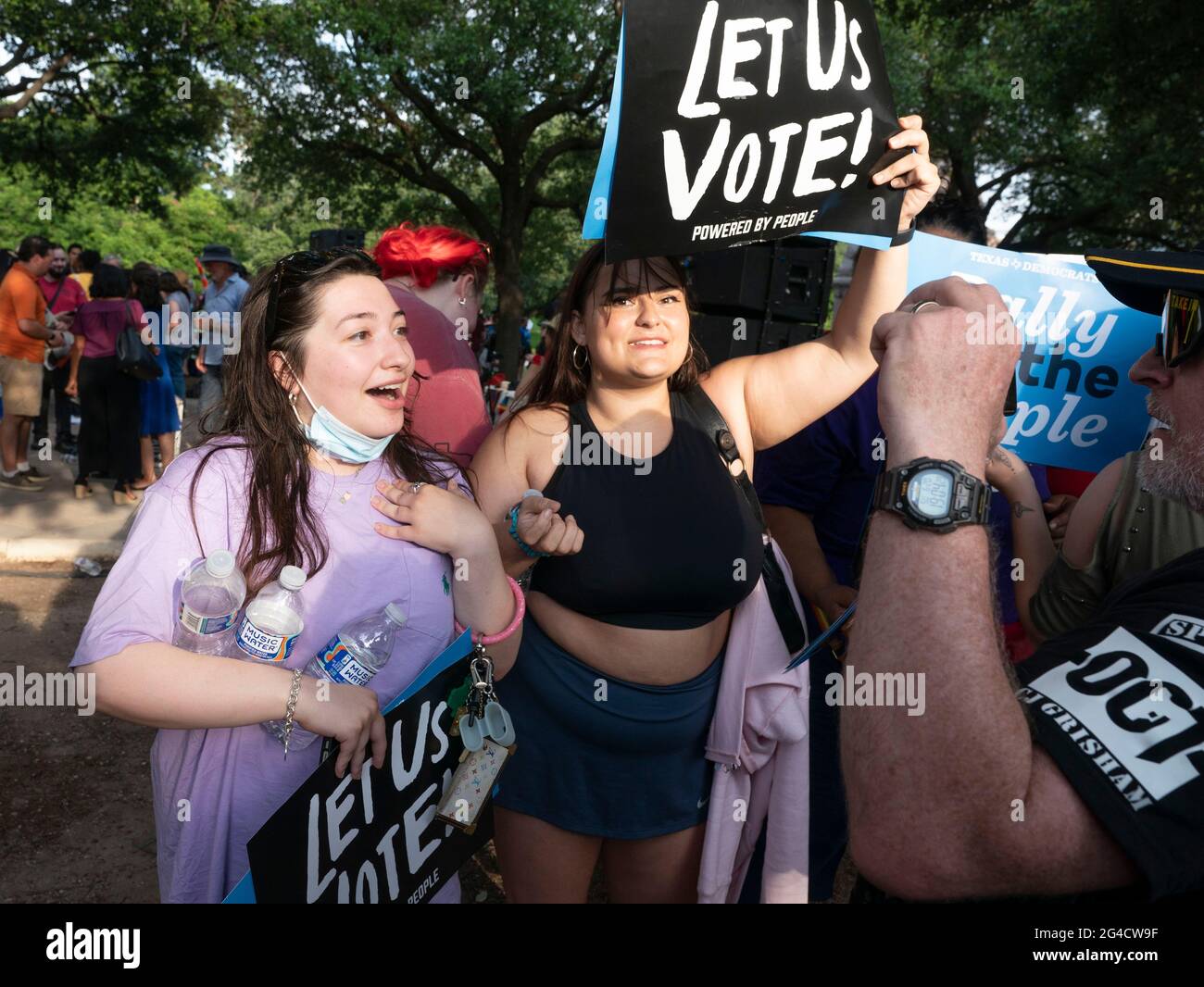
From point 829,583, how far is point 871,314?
0.89 meters

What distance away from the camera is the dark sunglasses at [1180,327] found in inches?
50.4

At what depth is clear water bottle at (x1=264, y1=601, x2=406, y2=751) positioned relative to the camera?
186cm

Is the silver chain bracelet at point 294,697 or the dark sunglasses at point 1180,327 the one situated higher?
the dark sunglasses at point 1180,327

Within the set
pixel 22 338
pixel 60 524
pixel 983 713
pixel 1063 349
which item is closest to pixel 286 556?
pixel 983 713

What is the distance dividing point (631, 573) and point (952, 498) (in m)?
1.32

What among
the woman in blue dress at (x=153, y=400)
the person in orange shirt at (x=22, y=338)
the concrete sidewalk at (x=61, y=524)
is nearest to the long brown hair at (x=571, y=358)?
the concrete sidewalk at (x=61, y=524)

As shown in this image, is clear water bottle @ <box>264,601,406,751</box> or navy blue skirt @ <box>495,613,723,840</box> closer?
clear water bottle @ <box>264,601,406,751</box>

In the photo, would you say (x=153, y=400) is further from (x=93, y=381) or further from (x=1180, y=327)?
(x=1180, y=327)

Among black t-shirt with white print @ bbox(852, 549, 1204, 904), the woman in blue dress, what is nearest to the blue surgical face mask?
black t-shirt with white print @ bbox(852, 549, 1204, 904)

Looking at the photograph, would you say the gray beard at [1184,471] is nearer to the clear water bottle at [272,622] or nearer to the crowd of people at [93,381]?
the clear water bottle at [272,622]

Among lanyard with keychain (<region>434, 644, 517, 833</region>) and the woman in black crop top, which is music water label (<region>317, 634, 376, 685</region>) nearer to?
lanyard with keychain (<region>434, 644, 517, 833</region>)

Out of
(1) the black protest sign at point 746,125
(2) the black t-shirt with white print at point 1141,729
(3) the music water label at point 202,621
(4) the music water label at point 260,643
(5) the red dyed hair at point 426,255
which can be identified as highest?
(1) the black protest sign at point 746,125

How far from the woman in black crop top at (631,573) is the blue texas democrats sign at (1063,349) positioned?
47cm

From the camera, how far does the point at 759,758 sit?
8.40ft
